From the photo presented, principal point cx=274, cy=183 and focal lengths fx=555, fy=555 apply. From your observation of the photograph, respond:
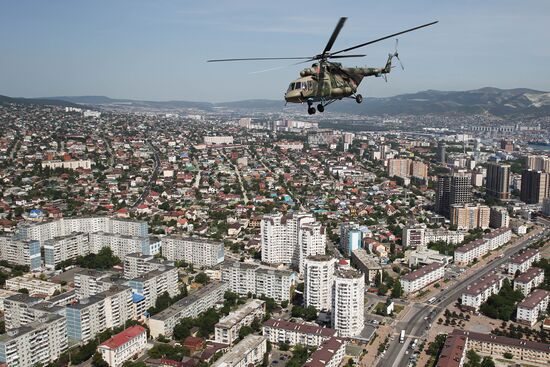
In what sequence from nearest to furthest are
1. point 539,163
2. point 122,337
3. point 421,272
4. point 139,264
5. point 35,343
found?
1. point 35,343
2. point 122,337
3. point 139,264
4. point 421,272
5. point 539,163

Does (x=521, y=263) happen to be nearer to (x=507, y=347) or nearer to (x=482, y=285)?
(x=482, y=285)

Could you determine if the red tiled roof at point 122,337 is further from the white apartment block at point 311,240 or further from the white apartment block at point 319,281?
the white apartment block at point 311,240

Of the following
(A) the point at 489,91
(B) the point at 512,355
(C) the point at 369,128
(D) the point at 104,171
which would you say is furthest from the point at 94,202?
(A) the point at 489,91

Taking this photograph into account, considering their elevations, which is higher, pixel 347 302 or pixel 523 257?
pixel 347 302

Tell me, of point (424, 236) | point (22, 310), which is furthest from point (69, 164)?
point (22, 310)

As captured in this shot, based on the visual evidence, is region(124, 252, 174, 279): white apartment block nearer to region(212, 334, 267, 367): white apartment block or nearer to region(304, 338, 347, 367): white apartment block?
region(212, 334, 267, 367): white apartment block

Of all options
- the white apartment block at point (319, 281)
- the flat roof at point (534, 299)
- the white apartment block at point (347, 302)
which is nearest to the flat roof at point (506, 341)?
the flat roof at point (534, 299)
